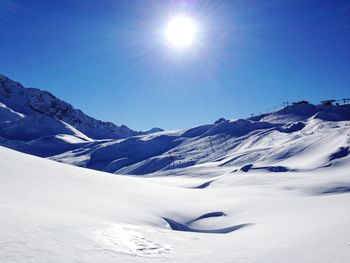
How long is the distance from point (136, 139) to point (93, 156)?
89.3 feet

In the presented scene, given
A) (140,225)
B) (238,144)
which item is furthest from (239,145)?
(140,225)

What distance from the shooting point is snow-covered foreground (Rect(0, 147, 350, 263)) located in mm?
8836

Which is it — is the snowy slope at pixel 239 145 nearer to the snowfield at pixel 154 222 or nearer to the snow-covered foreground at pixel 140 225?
the snowfield at pixel 154 222

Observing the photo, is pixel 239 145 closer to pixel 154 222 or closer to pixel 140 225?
pixel 154 222

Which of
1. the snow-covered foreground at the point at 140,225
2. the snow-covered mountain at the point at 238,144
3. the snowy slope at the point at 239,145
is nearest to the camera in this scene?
the snow-covered foreground at the point at 140,225

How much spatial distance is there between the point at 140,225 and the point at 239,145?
127 meters

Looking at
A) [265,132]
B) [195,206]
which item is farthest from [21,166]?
[265,132]

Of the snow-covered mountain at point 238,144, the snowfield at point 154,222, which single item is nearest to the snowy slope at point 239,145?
the snow-covered mountain at point 238,144

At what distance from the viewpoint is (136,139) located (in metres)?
199

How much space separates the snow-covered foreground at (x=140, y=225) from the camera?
8.84 m

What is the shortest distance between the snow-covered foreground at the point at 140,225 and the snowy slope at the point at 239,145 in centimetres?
3805

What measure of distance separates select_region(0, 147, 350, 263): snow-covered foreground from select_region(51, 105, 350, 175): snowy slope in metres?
38.0

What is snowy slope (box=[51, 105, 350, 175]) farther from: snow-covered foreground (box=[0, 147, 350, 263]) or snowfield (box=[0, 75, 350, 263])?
snow-covered foreground (box=[0, 147, 350, 263])

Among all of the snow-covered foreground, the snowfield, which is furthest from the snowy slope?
the snow-covered foreground
